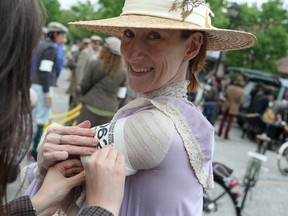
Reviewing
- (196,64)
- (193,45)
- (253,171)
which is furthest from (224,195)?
(193,45)

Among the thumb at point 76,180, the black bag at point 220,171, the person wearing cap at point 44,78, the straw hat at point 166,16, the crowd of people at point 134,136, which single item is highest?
the straw hat at point 166,16

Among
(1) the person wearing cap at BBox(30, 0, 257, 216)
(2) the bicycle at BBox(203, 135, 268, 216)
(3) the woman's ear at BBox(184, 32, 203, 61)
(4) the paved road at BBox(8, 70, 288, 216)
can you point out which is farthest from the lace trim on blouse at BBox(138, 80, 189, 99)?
(2) the bicycle at BBox(203, 135, 268, 216)

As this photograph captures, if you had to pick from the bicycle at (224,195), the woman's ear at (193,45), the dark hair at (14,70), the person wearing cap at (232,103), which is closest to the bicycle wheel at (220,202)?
the bicycle at (224,195)

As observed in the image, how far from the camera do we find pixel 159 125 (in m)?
1.20

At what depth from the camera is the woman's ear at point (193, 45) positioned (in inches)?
56.2

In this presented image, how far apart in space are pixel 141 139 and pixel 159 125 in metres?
0.08

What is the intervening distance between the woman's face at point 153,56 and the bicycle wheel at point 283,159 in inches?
279

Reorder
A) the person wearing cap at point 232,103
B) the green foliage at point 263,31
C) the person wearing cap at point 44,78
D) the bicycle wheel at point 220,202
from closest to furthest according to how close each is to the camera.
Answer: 1. the bicycle wheel at point 220,202
2. the person wearing cap at point 44,78
3. the person wearing cap at point 232,103
4. the green foliage at point 263,31

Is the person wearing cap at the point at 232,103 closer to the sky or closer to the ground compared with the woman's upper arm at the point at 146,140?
closer to the ground

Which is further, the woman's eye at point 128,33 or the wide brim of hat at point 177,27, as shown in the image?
the woman's eye at point 128,33

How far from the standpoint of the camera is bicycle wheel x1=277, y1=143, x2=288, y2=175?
7.89m

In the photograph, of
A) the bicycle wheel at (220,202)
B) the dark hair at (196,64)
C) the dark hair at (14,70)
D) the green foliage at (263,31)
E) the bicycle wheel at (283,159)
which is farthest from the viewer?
the green foliage at (263,31)

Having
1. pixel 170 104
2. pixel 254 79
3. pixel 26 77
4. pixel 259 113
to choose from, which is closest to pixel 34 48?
pixel 26 77

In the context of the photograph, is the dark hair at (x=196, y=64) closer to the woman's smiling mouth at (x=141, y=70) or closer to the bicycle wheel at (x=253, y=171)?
the woman's smiling mouth at (x=141, y=70)
